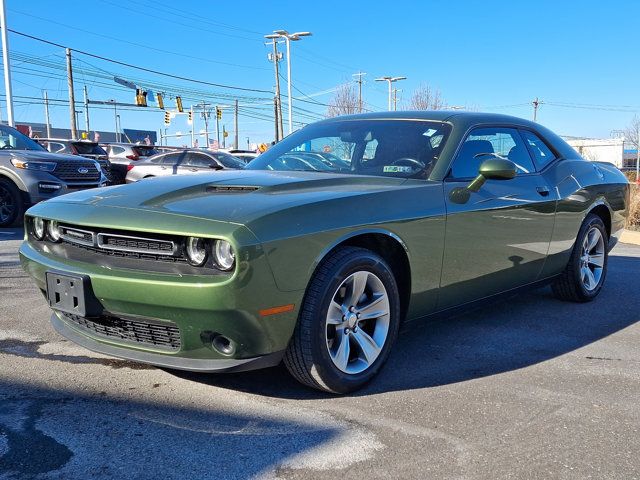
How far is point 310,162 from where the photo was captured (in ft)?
13.2

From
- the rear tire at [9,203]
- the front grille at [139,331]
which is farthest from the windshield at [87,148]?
the front grille at [139,331]

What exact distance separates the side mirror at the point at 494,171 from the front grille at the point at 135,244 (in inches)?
74.9

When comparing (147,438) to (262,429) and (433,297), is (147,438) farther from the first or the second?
(433,297)

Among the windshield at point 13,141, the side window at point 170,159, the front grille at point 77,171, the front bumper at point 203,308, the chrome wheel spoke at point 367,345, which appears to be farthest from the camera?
the side window at point 170,159

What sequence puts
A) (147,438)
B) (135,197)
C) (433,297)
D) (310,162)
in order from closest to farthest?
1. (147,438)
2. (135,197)
3. (433,297)
4. (310,162)

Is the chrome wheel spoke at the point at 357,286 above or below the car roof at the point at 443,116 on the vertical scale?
below

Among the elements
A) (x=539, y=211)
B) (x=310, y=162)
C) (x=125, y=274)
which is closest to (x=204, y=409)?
(x=125, y=274)

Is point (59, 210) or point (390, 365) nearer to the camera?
point (59, 210)

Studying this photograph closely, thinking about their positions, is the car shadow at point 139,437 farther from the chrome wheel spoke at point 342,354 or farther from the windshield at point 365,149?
the windshield at point 365,149

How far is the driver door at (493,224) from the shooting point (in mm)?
3506

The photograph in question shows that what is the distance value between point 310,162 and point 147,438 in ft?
7.09

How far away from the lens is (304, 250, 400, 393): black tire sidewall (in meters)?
2.77

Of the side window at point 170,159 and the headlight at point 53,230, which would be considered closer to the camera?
the headlight at point 53,230

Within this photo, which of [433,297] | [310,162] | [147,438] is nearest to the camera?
[147,438]
